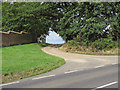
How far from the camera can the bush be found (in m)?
19.5

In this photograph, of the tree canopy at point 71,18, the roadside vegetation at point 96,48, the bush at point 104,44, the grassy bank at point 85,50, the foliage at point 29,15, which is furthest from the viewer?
the foliage at point 29,15

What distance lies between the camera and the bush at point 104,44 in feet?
64.1

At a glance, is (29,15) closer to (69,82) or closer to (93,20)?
(93,20)

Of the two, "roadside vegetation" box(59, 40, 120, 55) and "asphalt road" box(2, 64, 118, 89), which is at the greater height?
"roadside vegetation" box(59, 40, 120, 55)

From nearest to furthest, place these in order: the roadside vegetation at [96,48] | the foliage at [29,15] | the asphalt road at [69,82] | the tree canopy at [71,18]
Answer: the asphalt road at [69,82], the roadside vegetation at [96,48], the tree canopy at [71,18], the foliage at [29,15]

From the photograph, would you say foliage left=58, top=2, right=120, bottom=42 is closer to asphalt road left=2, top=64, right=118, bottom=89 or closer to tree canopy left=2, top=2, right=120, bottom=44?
tree canopy left=2, top=2, right=120, bottom=44

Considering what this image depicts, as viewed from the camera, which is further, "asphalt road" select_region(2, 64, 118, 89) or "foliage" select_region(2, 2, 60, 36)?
"foliage" select_region(2, 2, 60, 36)

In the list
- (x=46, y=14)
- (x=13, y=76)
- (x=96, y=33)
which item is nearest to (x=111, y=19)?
(x=96, y=33)

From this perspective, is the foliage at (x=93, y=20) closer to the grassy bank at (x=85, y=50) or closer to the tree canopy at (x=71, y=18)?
the tree canopy at (x=71, y=18)

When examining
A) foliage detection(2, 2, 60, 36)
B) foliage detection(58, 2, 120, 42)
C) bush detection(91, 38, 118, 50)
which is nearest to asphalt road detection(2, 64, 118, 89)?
bush detection(91, 38, 118, 50)

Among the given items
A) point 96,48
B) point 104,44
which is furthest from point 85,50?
point 104,44

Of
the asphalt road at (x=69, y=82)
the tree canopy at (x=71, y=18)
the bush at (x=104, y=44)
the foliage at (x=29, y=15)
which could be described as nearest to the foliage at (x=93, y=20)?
the tree canopy at (x=71, y=18)

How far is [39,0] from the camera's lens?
23359 mm

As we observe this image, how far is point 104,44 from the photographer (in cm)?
1969
